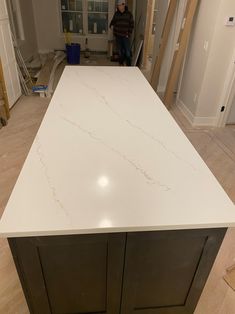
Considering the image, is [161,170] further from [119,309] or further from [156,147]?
[119,309]

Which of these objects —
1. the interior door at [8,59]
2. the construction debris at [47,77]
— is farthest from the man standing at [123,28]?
the interior door at [8,59]

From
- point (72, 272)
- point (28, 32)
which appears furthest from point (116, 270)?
point (28, 32)

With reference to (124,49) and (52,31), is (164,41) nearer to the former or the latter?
(124,49)

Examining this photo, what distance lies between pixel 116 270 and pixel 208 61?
10.0 feet

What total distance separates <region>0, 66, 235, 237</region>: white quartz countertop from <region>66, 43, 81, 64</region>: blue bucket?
551 cm

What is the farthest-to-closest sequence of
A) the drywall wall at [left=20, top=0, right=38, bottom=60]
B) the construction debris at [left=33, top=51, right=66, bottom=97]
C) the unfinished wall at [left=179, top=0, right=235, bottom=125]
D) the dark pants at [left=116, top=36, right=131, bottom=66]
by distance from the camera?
the dark pants at [left=116, top=36, right=131, bottom=66]
the drywall wall at [left=20, top=0, right=38, bottom=60]
the construction debris at [left=33, top=51, right=66, bottom=97]
the unfinished wall at [left=179, top=0, right=235, bottom=125]

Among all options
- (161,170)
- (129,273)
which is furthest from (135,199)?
(129,273)

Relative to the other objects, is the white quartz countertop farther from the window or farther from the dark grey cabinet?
the window

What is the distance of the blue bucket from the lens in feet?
21.4

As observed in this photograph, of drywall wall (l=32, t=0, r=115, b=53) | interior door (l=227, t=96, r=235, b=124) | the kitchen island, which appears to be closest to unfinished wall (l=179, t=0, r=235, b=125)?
interior door (l=227, t=96, r=235, b=124)

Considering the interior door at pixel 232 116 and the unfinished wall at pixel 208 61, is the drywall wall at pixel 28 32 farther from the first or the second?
the interior door at pixel 232 116

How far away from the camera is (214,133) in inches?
140

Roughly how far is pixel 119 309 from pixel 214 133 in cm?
292

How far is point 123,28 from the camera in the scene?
21.1 ft
